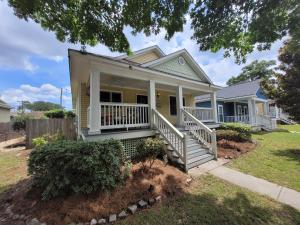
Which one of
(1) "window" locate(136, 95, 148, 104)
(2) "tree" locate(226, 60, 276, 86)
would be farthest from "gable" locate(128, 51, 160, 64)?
(2) "tree" locate(226, 60, 276, 86)

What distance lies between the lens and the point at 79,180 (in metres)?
4.16

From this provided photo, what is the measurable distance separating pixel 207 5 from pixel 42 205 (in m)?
7.00

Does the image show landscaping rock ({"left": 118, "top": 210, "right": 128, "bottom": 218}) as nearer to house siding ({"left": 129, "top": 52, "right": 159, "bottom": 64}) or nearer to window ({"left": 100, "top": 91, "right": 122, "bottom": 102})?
window ({"left": 100, "top": 91, "right": 122, "bottom": 102})

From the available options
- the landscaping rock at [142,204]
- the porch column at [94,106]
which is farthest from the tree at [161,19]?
the landscaping rock at [142,204]

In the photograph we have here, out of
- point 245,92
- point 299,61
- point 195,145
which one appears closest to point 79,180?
point 195,145

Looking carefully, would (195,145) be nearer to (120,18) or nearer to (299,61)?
(120,18)

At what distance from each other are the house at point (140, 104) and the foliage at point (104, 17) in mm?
719

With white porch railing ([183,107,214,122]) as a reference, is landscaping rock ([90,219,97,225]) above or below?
below

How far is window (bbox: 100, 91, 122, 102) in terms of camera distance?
9.94 meters

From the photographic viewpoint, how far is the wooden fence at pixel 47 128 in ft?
37.5

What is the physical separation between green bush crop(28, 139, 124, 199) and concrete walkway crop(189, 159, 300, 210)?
3.21 m

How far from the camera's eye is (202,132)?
353 inches

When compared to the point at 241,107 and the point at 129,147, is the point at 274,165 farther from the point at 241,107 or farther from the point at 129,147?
the point at 241,107

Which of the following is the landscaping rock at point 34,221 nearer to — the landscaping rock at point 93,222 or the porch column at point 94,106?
the landscaping rock at point 93,222
